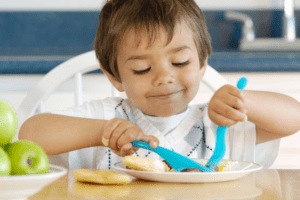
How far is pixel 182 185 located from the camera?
1.90ft

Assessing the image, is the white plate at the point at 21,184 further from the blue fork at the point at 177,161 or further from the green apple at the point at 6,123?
the blue fork at the point at 177,161

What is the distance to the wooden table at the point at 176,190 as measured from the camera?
508 mm

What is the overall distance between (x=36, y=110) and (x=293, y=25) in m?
1.64

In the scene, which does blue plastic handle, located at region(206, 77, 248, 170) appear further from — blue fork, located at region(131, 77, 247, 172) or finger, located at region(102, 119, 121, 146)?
finger, located at region(102, 119, 121, 146)

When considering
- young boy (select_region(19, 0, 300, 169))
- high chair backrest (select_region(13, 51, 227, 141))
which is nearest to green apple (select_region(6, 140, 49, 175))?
young boy (select_region(19, 0, 300, 169))

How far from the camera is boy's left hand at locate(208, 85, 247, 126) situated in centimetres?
70

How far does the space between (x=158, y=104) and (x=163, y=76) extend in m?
0.10

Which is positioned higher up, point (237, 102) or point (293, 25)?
point (293, 25)

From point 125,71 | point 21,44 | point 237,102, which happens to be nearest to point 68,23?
point 21,44

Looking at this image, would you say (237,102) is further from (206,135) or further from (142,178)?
(206,135)

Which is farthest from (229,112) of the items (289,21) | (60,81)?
(289,21)

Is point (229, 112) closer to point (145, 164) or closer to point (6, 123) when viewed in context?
point (145, 164)

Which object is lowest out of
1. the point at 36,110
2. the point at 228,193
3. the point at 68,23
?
the point at 228,193

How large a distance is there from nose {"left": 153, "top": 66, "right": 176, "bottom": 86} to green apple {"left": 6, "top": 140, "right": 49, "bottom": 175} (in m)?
0.54
